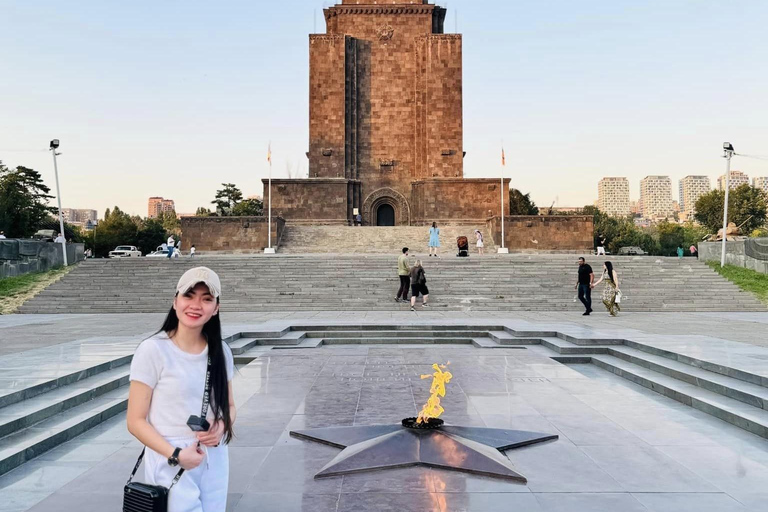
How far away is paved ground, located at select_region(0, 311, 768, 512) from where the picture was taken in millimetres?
3806

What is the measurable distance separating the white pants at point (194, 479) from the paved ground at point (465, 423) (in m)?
1.43

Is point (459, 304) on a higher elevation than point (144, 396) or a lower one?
lower

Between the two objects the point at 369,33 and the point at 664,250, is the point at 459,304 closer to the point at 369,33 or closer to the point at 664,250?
the point at 369,33

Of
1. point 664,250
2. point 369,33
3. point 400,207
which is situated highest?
point 369,33

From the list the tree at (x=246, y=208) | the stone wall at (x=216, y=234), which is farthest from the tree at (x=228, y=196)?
the stone wall at (x=216, y=234)

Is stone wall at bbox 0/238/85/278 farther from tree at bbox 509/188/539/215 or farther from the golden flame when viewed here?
tree at bbox 509/188/539/215

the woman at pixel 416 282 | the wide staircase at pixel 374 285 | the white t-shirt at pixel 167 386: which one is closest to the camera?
the white t-shirt at pixel 167 386

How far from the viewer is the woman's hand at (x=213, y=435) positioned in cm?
230

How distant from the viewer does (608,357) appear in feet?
30.7

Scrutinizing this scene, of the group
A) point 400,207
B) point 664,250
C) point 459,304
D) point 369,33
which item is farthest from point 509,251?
point 664,250

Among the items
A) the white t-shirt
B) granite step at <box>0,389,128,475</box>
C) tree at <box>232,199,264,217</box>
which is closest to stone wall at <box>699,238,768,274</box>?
granite step at <box>0,389,128,475</box>

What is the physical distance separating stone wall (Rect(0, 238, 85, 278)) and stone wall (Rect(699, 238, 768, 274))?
82.1 ft

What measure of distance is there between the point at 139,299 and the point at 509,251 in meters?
20.7

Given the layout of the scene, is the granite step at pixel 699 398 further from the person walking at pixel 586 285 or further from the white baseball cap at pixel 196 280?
the person walking at pixel 586 285
